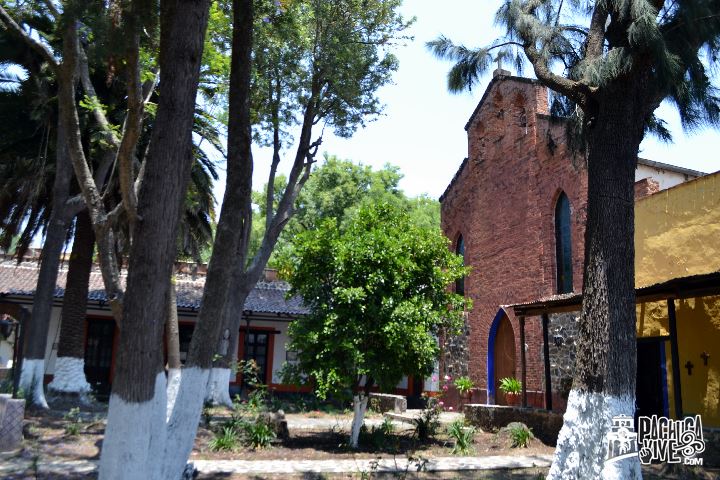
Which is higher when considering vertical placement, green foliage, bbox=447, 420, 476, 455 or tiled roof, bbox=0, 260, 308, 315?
tiled roof, bbox=0, 260, 308, 315

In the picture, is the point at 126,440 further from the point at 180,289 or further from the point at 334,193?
the point at 334,193

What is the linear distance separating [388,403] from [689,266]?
10.3 metres

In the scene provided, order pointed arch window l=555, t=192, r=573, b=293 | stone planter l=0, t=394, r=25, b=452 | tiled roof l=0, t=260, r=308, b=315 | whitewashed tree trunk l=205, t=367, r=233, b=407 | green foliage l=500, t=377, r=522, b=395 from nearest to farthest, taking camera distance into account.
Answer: stone planter l=0, t=394, r=25, b=452 → whitewashed tree trunk l=205, t=367, r=233, b=407 → green foliage l=500, t=377, r=522, b=395 → pointed arch window l=555, t=192, r=573, b=293 → tiled roof l=0, t=260, r=308, b=315

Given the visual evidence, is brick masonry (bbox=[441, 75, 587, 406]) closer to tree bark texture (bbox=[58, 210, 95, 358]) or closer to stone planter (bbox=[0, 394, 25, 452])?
tree bark texture (bbox=[58, 210, 95, 358])

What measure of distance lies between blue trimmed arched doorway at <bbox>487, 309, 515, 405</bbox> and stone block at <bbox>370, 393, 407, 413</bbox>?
2640 mm

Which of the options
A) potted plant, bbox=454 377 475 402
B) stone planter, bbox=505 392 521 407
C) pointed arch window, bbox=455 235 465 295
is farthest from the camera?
pointed arch window, bbox=455 235 465 295

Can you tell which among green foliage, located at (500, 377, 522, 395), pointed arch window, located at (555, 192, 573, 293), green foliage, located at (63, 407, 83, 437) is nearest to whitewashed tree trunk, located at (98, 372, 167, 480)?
green foliage, located at (63, 407, 83, 437)

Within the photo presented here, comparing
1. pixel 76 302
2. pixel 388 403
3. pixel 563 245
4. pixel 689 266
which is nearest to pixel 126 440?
pixel 689 266

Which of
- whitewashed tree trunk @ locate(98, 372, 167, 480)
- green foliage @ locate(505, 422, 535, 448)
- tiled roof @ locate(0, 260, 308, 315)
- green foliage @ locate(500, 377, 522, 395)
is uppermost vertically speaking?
tiled roof @ locate(0, 260, 308, 315)

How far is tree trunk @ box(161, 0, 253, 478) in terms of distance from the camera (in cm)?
695

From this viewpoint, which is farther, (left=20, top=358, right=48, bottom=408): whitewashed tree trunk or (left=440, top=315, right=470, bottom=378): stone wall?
(left=440, top=315, right=470, bottom=378): stone wall

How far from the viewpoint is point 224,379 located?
16781 mm

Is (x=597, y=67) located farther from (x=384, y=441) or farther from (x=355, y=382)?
(x=384, y=441)

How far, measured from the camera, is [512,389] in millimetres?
16406
